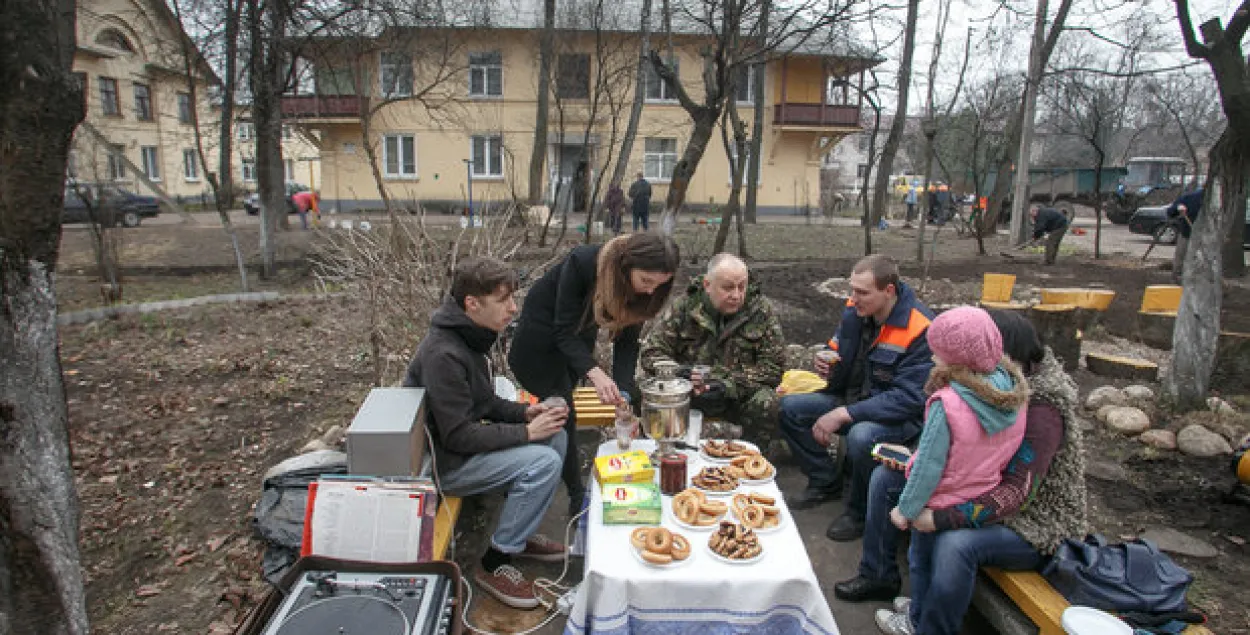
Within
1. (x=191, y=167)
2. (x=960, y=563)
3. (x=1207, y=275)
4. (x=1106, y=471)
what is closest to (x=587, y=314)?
(x=960, y=563)

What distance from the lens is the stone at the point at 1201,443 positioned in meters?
4.00

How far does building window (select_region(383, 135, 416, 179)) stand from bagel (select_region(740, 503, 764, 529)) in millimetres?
23076

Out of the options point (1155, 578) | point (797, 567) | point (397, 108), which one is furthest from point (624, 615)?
point (397, 108)

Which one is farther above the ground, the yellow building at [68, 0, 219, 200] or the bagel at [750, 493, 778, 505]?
the yellow building at [68, 0, 219, 200]

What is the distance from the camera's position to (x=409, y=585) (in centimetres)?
212

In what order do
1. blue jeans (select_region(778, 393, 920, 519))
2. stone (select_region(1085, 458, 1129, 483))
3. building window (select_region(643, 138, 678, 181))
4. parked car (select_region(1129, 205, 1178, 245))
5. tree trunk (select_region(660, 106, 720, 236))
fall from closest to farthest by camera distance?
blue jeans (select_region(778, 393, 920, 519)), stone (select_region(1085, 458, 1129, 483)), tree trunk (select_region(660, 106, 720, 236)), parked car (select_region(1129, 205, 1178, 245)), building window (select_region(643, 138, 678, 181))

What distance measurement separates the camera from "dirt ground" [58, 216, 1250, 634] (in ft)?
9.41

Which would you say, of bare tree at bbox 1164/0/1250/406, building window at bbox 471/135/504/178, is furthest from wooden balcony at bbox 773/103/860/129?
bare tree at bbox 1164/0/1250/406

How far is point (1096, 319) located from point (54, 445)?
8409 mm

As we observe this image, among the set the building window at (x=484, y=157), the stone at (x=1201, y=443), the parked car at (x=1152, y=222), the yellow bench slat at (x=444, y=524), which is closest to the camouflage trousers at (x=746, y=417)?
the yellow bench slat at (x=444, y=524)

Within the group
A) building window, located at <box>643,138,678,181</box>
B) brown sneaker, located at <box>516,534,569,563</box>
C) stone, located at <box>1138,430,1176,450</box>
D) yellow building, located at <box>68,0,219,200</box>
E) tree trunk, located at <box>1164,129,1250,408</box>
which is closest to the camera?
brown sneaker, located at <box>516,534,569,563</box>

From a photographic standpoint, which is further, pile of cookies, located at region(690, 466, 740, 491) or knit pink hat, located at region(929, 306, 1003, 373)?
pile of cookies, located at region(690, 466, 740, 491)

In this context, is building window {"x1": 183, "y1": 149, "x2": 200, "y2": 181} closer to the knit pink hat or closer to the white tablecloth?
the white tablecloth

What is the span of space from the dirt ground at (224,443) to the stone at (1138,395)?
0.31m
